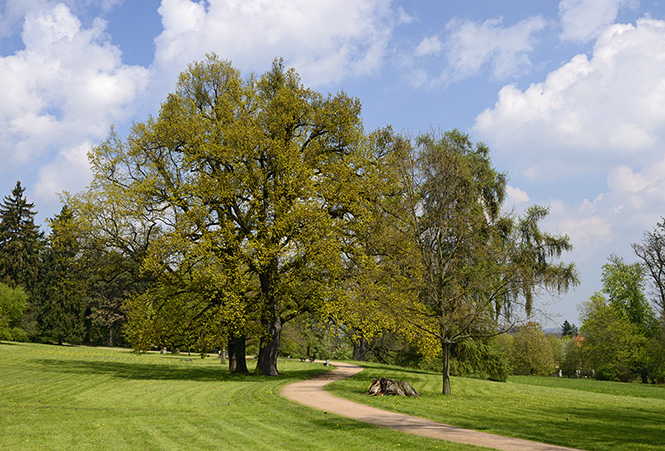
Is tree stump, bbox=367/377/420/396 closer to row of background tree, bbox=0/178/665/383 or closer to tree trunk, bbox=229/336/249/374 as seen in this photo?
row of background tree, bbox=0/178/665/383

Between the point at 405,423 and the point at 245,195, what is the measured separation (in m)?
17.0

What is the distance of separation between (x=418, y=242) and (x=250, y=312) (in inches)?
416

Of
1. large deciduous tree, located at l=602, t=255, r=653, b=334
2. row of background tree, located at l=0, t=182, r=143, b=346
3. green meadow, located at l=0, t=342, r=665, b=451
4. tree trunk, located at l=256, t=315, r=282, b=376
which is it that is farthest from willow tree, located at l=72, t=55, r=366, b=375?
large deciduous tree, located at l=602, t=255, r=653, b=334

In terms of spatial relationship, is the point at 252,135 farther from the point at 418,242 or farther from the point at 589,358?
the point at 589,358

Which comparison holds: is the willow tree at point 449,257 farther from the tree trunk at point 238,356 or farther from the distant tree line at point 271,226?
the tree trunk at point 238,356

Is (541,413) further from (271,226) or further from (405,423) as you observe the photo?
(271,226)

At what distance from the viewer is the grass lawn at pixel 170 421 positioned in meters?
10.3

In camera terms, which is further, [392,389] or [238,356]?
[238,356]

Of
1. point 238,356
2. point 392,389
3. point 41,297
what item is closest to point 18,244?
point 41,297

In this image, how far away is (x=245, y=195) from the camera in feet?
88.8

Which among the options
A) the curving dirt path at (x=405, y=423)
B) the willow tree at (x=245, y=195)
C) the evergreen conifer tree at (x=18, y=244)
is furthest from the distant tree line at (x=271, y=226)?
the evergreen conifer tree at (x=18, y=244)

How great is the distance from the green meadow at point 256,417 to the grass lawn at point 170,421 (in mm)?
24

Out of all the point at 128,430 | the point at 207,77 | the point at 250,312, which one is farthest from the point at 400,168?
the point at 207,77

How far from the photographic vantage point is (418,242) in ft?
62.6
